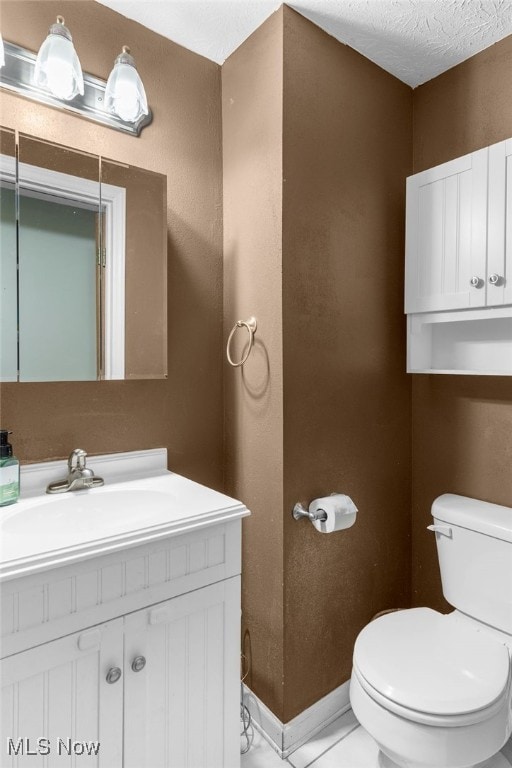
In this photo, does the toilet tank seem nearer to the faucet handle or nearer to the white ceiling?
the faucet handle

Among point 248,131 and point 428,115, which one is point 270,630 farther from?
point 428,115

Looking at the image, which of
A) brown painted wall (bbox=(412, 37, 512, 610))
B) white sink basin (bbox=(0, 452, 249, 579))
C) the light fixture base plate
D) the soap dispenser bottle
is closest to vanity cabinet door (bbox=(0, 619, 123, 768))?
white sink basin (bbox=(0, 452, 249, 579))

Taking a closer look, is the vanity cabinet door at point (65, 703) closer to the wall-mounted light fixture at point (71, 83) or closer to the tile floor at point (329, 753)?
the tile floor at point (329, 753)

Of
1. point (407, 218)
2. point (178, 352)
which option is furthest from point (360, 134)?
point (178, 352)

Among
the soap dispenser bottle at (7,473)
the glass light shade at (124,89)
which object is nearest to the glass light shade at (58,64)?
the glass light shade at (124,89)

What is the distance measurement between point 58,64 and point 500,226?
1.35m

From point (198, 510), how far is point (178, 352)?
66 cm

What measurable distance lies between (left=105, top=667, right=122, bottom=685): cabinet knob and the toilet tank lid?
111 cm

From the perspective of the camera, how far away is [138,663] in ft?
3.23

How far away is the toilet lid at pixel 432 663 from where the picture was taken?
111cm

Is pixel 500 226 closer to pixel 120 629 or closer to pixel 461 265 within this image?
pixel 461 265

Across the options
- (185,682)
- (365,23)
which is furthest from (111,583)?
(365,23)

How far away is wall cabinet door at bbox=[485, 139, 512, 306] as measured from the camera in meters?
1.35

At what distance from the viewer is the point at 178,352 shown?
5.21 feet
